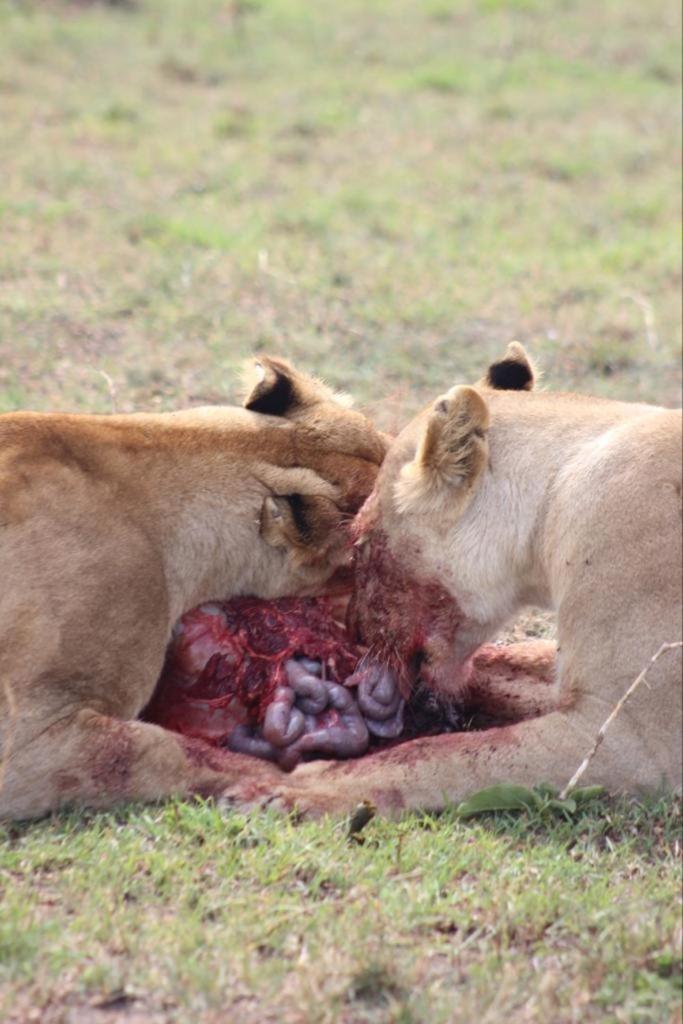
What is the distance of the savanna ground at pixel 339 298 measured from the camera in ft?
10.2

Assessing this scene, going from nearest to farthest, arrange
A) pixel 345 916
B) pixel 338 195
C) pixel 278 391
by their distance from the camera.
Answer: pixel 345 916, pixel 278 391, pixel 338 195

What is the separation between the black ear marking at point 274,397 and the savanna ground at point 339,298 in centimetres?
123

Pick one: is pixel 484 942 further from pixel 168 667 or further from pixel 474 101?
pixel 474 101

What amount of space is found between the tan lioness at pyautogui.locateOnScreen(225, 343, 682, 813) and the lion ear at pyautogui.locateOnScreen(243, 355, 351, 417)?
313 mm

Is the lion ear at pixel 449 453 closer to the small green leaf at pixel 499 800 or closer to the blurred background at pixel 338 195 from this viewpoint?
the small green leaf at pixel 499 800

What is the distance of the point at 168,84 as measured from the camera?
11.8 m

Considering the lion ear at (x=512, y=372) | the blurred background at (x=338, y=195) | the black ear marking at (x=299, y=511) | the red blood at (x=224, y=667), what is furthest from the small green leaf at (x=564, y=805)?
the blurred background at (x=338, y=195)

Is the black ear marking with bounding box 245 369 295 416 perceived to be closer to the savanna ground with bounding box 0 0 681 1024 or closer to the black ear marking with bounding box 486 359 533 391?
the black ear marking with bounding box 486 359 533 391

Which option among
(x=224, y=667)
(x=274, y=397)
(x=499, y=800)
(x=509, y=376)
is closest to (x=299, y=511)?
(x=274, y=397)

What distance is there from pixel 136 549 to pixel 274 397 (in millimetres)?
627

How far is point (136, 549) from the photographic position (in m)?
4.24

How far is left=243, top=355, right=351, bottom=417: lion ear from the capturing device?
4.55 metres

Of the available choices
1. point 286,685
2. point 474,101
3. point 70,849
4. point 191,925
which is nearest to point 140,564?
point 286,685

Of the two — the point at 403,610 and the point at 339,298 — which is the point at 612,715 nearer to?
the point at 403,610
